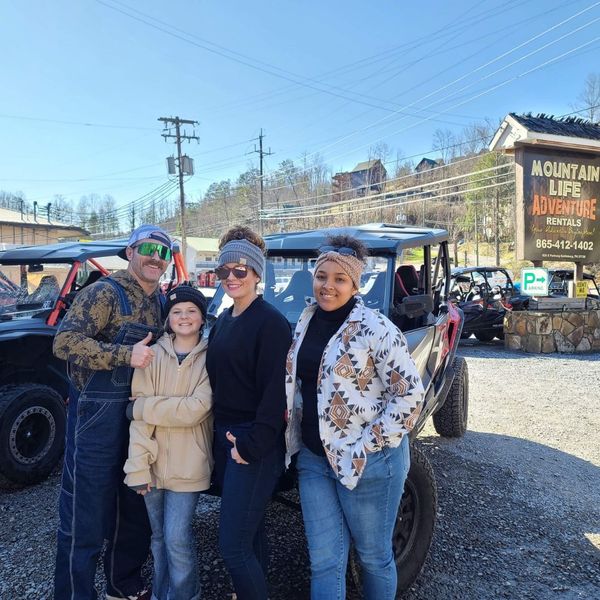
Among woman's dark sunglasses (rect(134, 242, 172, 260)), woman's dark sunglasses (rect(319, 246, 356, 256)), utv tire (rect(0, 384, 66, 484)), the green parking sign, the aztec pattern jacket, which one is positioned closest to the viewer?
the aztec pattern jacket

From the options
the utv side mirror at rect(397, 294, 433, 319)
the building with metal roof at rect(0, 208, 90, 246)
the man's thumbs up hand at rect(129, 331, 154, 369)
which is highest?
the building with metal roof at rect(0, 208, 90, 246)

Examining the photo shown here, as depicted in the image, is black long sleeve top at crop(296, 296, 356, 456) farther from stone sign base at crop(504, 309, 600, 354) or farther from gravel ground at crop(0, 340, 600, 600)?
stone sign base at crop(504, 309, 600, 354)

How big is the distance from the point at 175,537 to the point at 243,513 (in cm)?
42

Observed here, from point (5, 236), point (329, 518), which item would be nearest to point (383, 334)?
point (329, 518)

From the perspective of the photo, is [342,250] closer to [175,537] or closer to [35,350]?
[175,537]

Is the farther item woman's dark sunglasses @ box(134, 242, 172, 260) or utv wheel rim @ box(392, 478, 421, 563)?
utv wheel rim @ box(392, 478, 421, 563)

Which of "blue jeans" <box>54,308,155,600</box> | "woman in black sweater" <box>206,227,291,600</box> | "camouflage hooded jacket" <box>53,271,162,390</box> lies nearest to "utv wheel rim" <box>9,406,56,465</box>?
"blue jeans" <box>54,308,155,600</box>

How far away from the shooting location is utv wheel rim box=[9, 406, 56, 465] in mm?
4336

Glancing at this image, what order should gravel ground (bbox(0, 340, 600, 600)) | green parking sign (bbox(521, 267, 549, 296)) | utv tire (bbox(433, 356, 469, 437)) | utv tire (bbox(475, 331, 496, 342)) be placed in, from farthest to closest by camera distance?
utv tire (bbox(475, 331, 496, 342)), green parking sign (bbox(521, 267, 549, 296)), utv tire (bbox(433, 356, 469, 437)), gravel ground (bbox(0, 340, 600, 600))

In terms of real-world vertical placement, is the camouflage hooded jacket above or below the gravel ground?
above

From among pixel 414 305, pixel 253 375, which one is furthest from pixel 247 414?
pixel 414 305

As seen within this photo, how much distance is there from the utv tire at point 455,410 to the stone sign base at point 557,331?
755cm

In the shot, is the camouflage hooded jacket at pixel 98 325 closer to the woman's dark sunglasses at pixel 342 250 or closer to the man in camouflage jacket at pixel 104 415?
the man in camouflage jacket at pixel 104 415

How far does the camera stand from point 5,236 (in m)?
39.4
